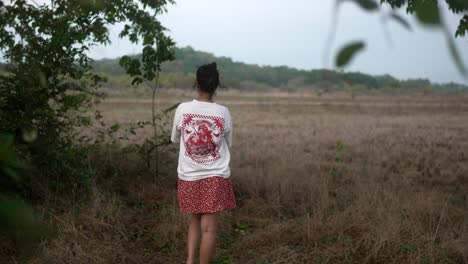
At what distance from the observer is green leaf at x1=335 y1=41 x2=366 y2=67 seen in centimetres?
81

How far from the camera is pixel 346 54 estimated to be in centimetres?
81

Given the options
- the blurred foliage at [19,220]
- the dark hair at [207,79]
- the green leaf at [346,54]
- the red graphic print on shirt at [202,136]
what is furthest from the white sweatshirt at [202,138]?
A: the green leaf at [346,54]

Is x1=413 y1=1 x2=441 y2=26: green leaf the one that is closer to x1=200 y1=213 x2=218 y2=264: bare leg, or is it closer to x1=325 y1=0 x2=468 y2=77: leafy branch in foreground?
x1=325 y1=0 x2=468 y2=77: leafy branch in foreground

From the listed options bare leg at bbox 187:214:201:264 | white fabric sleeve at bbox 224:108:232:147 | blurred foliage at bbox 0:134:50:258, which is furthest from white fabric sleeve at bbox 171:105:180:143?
blurred foliage at bbox 0:134:50:258

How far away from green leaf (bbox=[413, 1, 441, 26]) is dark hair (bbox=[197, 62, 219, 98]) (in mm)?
2897

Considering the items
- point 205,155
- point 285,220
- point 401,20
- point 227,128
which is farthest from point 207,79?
point 401,20

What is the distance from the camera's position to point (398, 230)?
4.31 metres

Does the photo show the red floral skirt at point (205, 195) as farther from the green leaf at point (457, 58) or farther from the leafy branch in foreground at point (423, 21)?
the green leaf at point (457, 58)

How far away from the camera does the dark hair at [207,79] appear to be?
3639 millimetres

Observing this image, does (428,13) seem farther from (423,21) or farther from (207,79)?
(207,79)

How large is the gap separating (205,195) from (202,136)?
0.43m

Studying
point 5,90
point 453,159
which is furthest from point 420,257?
point 453,159

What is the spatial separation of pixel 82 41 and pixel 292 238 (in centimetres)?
323

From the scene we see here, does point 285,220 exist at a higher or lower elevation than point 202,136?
lower
